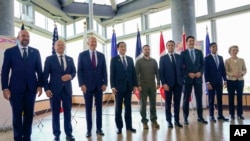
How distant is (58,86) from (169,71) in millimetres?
1860

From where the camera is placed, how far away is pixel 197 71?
429 centimetres

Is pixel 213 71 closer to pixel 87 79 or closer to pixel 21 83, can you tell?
pixel 87 79

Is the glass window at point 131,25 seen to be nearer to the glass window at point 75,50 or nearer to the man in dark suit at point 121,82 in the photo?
the glass window at point 75,50

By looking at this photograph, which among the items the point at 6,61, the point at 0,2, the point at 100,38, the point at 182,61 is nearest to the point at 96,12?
the point at 100,38

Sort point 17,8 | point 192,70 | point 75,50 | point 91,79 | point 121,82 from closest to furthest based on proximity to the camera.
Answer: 1. point 91,79
2. point 121,82
3. point 192,70
4. point 17,8
5. point 75,50

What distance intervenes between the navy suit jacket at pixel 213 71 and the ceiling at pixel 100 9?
3843 millimetres

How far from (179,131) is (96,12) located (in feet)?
22.5

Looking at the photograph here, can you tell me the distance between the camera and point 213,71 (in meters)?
4.53

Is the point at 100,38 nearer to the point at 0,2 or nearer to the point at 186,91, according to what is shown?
the point at 0,2

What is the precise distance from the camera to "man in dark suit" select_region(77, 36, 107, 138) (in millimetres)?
3617

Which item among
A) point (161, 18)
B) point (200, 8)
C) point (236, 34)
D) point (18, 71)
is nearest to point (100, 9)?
point (161, 18)

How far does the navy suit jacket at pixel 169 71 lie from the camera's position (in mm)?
4066

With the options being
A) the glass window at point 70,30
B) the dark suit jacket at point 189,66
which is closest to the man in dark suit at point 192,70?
the dark suit jacket at point 189,66

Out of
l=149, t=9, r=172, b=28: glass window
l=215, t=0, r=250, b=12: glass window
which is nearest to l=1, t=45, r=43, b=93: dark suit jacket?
l=215, t=0, r=250, b=12: glass window
